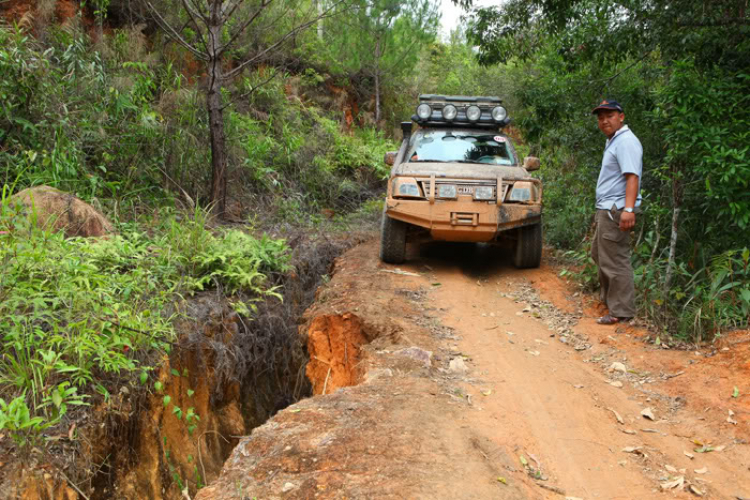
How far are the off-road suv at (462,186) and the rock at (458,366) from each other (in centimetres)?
252

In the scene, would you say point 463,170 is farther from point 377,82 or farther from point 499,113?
point 377,82

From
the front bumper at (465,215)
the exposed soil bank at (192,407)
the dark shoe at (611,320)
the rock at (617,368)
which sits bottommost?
the exposed soil bank at (192,407)

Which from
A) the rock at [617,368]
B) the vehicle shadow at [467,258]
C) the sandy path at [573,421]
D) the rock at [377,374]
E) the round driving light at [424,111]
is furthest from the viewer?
the round driving light at [424,111]

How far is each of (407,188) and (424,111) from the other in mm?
1659

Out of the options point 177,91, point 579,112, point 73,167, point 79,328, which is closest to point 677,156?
point 579,112

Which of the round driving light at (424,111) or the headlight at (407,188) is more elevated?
the round driving light at (424,111)

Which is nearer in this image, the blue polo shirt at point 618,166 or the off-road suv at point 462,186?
the blue polo shirt at point 618,166

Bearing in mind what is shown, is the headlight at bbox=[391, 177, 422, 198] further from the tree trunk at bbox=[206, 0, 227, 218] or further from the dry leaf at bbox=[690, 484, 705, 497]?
the dry leaf at bbox=[690, 484, 705, 497]

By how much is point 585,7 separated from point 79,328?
6.63m

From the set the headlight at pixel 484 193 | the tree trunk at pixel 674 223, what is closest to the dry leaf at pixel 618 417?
the tree trunk at pixel 674 223

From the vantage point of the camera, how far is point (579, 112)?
24.9 ft

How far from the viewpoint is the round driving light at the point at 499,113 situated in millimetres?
7594

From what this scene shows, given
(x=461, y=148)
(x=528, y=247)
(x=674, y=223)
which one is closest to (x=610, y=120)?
(x=674, y=223)

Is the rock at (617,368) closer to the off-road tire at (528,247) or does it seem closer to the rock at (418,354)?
the rock at (418,354)
